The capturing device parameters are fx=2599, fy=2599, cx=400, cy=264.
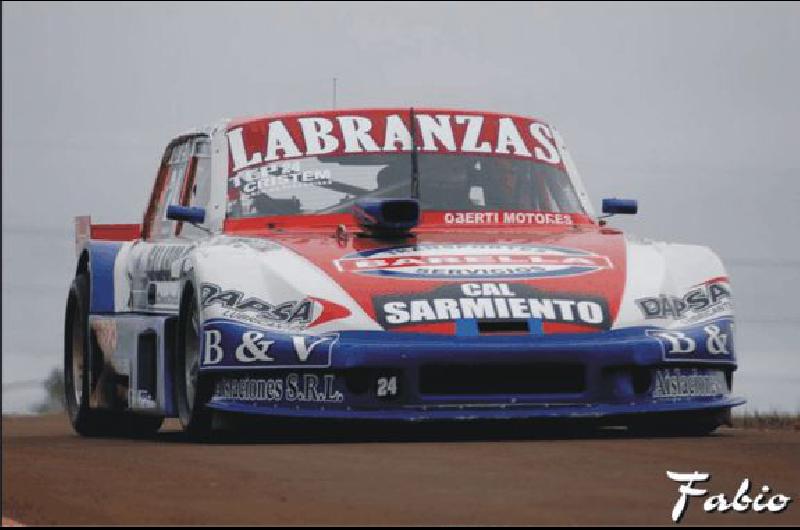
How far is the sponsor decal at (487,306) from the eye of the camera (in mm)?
10609

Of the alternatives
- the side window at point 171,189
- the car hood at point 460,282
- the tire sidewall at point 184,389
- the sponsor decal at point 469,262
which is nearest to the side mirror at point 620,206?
the car hood at point 460,282

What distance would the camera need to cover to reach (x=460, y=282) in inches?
426

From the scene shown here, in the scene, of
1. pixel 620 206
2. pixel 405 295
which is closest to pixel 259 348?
pixel 405 295

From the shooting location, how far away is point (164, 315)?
11789mm

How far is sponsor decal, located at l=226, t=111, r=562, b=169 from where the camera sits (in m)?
12.4

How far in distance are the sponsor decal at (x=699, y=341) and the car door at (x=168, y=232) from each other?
2.20 meters

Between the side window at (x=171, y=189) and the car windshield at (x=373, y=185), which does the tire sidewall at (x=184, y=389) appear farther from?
the side window at (x=171, y=189)

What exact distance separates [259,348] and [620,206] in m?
2.73

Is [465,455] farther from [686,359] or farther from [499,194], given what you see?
[499,194]

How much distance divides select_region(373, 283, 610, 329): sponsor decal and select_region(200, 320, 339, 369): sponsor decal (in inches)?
11.2

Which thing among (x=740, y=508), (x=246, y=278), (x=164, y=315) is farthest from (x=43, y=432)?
(x=740, y=508)

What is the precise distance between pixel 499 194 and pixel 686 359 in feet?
6.47

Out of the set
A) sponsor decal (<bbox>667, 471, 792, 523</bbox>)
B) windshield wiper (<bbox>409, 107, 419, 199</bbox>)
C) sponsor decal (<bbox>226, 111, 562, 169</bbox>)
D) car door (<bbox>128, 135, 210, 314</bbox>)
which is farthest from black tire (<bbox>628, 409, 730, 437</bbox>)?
sponsor decal (<bbox>667, 471, 792, 523</bbox>)

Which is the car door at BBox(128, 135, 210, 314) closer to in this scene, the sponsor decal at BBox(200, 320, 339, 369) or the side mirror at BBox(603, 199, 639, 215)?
the sponsor decal at BBox(200, 320, 339, 369)
